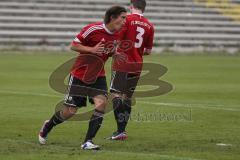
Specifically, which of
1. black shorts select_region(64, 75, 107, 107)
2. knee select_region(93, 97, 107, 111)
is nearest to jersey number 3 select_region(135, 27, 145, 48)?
black shorts select_region(64, 75, 107, 107)

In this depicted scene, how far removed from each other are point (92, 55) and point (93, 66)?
16 centimetres

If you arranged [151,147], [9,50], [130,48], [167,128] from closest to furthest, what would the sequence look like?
[151,147] < [130,48] < [167,128] < [9,50]

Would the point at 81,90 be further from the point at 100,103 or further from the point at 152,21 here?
A: the point at 152,21

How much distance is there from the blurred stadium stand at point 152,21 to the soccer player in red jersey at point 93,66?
2901 cm

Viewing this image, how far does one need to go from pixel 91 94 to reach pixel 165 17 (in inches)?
1403

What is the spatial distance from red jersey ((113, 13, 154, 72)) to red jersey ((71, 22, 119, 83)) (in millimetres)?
1312

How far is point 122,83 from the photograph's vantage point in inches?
431

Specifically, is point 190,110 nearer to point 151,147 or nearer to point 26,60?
point 151,147

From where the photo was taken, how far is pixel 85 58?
937 cm

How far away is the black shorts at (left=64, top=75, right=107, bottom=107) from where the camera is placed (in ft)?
30.6

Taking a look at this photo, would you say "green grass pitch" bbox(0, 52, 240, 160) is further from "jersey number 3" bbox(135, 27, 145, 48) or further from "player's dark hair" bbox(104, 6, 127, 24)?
"player's dark hair" bbox(104, 6, 127, 24)

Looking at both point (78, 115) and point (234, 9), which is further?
point (234, 9)

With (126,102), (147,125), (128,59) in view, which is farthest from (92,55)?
(147,125)

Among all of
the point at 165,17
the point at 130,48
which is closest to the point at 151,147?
the point at 130,48
